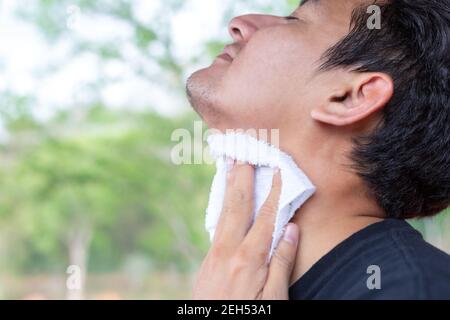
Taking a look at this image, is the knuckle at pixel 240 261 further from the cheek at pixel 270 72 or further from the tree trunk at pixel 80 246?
the tree trunk at pixel 80 246

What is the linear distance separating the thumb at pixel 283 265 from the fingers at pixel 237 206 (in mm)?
69

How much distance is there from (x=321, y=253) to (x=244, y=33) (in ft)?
1.58

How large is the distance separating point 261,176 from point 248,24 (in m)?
0.35

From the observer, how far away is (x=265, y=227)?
113 cm

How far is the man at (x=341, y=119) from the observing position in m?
1.15

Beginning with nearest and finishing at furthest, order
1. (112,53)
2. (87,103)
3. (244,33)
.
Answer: (244,33) → (112,53) → (87,103)

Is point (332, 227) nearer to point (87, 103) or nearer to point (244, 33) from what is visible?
point (244, 33)

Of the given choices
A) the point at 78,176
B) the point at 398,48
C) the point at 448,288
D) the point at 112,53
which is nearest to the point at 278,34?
the point at 398,48

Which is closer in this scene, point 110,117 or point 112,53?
point 112,53

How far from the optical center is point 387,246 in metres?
1.10

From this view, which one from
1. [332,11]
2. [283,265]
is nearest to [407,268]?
[283,265]

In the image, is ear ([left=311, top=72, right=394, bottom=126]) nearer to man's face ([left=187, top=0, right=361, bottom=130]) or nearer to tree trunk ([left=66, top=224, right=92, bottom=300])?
man's face ([left=187, top=0, right=361, bottom=130])

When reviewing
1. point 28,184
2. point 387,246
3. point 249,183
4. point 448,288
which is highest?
point 28,184

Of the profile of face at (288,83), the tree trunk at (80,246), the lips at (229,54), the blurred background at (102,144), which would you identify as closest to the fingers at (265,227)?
the profile of face at (288,83)
